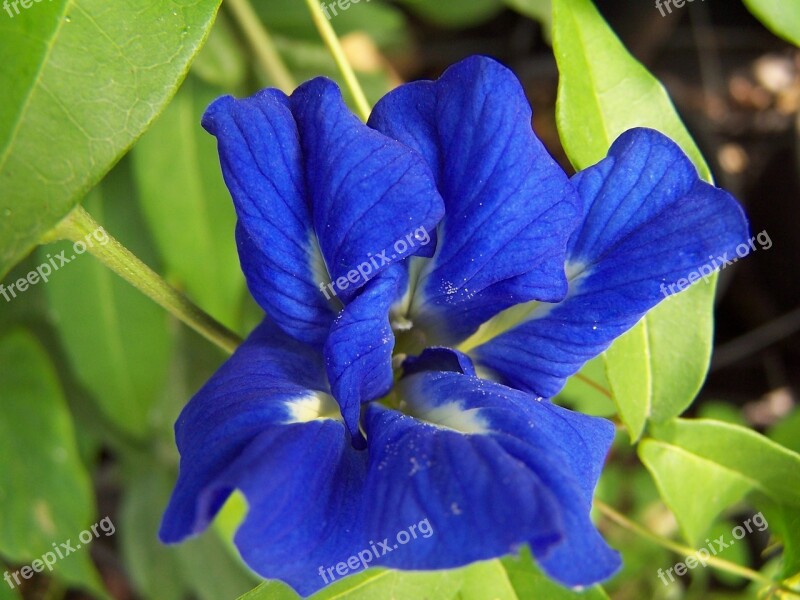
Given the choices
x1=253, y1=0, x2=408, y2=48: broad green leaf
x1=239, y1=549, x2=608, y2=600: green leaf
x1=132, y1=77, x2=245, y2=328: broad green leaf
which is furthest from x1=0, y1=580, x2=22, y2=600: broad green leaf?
x1=253, y1=0, x2=408, y2=48: broad green leaf

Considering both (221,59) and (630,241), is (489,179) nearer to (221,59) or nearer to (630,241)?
(630,241)

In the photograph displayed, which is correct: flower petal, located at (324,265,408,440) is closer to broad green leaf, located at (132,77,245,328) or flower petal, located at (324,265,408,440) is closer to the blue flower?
the blue flower

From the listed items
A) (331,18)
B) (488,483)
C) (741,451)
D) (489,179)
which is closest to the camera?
(488,483)

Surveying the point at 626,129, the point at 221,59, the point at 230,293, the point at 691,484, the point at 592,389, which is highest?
the point at 221,59

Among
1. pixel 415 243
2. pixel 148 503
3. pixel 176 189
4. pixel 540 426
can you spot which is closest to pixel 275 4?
pixel 176 189

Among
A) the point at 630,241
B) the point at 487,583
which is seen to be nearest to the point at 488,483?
the point at 630,241

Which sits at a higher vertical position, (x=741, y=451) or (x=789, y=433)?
(x=741, y=451)

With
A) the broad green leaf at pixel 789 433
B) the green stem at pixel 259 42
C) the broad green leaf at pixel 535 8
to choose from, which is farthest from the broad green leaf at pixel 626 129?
the green stem at pixel 259 42
